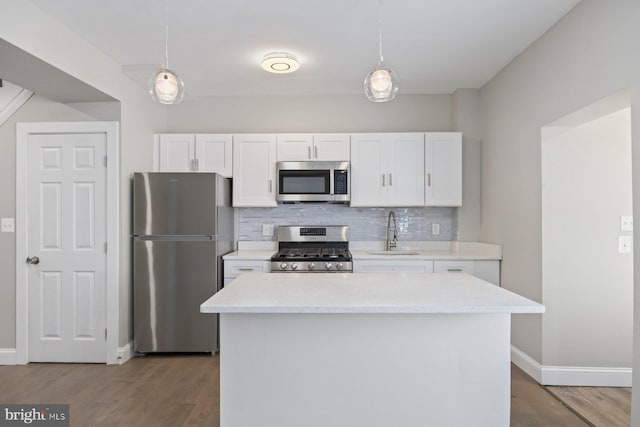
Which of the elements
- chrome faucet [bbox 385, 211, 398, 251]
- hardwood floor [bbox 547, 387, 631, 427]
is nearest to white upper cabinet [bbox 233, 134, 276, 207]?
chrome faucet [bbox 385, 211, 398, 251]

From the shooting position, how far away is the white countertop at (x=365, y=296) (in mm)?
1654

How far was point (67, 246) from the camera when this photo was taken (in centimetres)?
347

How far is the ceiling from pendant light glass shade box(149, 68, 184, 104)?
755 millimetres

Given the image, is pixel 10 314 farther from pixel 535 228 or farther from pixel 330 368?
pixel 535 228

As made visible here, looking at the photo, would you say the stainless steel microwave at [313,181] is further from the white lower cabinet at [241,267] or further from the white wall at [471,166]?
the white wall at [471,166]

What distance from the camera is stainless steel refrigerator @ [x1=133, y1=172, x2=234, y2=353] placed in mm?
3553

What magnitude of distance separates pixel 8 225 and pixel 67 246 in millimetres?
546

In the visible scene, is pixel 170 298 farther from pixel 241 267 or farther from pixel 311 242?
pixel 311 242

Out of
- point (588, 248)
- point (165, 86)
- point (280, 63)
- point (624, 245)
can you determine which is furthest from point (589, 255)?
point (165, 86)

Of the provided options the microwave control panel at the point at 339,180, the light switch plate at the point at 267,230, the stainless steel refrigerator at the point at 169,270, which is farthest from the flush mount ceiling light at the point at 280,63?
the light switch plate at the point at 267,230

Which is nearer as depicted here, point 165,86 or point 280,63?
point 165,86

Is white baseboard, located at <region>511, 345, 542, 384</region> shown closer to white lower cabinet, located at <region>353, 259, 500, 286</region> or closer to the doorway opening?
the doorway opening

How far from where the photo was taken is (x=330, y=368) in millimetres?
1890

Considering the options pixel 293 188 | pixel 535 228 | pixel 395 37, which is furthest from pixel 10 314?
pixel 535 228
